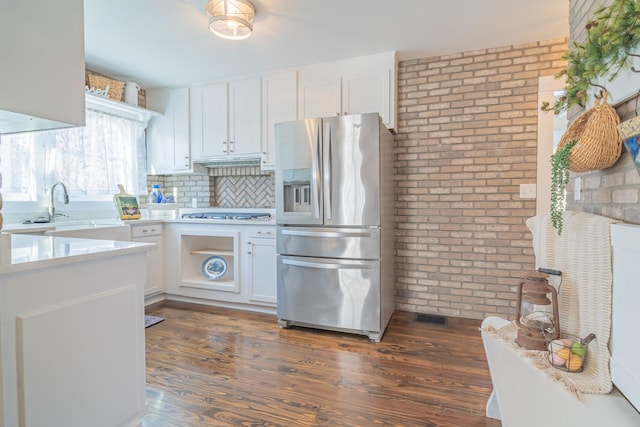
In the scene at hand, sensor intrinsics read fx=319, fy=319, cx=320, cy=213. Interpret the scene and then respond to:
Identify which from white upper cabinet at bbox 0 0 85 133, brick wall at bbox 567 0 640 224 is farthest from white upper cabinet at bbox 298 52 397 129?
white upper cabinet at bbox 0 0 85 133

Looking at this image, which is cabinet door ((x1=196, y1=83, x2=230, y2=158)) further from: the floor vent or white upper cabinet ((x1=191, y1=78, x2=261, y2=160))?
the floor vent

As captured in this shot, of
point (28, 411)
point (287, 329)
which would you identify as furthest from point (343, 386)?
point (28, 411)

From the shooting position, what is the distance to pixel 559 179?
138 cm

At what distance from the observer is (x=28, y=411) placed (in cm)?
109

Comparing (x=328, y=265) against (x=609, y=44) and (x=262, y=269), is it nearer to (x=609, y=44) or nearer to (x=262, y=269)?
(x=262, y=269)

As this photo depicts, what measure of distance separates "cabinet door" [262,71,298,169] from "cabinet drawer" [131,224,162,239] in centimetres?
134

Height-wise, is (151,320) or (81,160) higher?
(81,160)

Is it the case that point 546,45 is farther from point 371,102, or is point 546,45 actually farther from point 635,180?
point 635,180

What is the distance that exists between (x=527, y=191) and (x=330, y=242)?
1.82m

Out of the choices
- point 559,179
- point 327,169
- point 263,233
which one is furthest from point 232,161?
point 559,179

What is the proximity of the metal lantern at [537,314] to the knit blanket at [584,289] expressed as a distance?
0.05 metres

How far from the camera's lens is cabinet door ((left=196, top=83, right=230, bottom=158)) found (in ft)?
11.9

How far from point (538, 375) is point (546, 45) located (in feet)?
9.22

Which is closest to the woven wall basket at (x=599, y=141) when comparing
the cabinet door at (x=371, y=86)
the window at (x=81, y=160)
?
the cabinet door at (x=371, y=86)
